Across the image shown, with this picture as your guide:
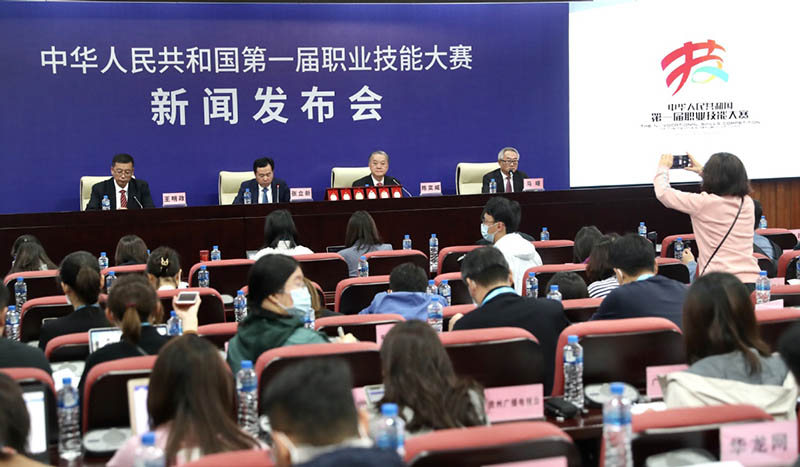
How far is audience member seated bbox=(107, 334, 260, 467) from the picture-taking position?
7.51ft

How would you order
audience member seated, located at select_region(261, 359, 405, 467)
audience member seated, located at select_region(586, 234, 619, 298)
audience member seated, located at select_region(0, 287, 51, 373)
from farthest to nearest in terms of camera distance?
audience member seated, located at select_region(586, 234, 619, 298) < audience member seated, located at select_region(0, 287, 51, 373) < audience member seated, located at select_region(261, 359, 405, 467)

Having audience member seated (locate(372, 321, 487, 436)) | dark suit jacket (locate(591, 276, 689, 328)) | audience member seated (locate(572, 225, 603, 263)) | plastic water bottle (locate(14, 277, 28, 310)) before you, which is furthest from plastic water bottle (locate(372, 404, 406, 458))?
plastic water bottle (locate(14, 277, 28, 310))

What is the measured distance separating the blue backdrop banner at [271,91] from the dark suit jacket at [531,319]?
262 inches

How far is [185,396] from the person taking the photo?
2350mm

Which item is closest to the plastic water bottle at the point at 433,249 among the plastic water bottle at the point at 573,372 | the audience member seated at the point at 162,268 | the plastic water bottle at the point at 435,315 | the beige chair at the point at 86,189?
the audience member seated at the point at 162,268

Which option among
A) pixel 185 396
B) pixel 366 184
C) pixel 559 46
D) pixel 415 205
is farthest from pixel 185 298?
pixel 559 46

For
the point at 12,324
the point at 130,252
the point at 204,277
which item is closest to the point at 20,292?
the point at 12,324

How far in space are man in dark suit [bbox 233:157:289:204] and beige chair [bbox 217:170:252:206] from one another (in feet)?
1.39

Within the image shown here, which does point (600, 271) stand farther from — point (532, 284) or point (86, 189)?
point (86, 189)

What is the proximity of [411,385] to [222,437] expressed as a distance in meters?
0.52

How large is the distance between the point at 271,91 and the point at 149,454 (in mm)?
8221

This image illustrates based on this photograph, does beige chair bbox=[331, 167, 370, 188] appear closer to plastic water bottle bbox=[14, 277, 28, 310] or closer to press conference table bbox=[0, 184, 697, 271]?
press conference table bbox=[0, 184, 697, 271]

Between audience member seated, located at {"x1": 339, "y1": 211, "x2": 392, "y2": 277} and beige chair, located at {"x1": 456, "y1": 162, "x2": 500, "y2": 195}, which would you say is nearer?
audience member seated, located at {"x1": 339, "y1": 211, "x2": 392, "y2": 277}

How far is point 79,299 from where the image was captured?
4176 mm
